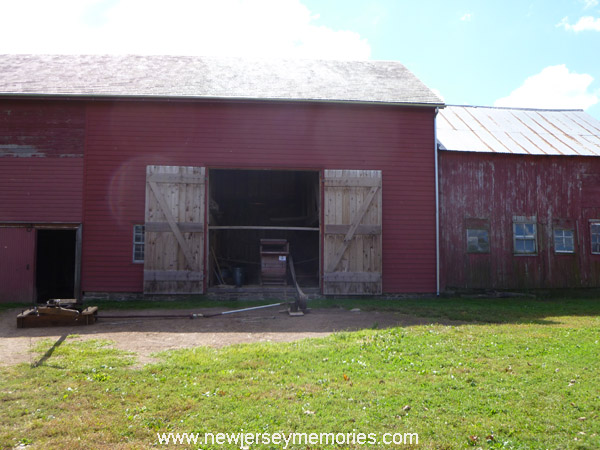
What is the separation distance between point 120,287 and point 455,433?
1088 cm

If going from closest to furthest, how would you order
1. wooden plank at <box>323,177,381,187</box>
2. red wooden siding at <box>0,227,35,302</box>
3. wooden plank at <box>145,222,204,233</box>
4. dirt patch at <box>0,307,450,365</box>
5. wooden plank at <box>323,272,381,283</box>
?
dirt patch at <box>0,307,450,365</box> → red wooden siding at <box>0,227,35,302</box> → wooden plank at <box>145,222,204,233</box> → wooden plank at <box>323,272,381,283</box> → wooden plank at <box>323,177,381,187</box>

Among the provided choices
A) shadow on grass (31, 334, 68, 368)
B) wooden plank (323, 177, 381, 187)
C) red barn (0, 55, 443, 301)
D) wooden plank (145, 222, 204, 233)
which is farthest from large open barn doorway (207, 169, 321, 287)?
shadow on grass (31, 334, 68, 368)

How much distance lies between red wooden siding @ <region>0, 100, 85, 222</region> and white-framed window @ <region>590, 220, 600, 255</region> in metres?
15.7

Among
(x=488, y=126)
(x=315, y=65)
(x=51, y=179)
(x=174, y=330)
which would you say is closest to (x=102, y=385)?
(x=174, y=330)

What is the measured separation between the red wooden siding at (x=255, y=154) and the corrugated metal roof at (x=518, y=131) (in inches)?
71.2

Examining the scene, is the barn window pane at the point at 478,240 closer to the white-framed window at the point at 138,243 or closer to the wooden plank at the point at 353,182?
the wooden plank at the point at 353,182

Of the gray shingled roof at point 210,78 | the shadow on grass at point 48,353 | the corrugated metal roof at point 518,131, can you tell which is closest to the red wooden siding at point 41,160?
the gray shingled roof at point 210,78

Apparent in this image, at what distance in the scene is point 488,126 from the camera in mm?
17047

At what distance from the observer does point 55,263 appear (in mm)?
15453

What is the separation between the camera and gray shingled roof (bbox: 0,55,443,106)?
43.6ft

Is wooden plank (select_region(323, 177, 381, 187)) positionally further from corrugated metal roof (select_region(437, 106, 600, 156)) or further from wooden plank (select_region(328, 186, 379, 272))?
corrugated metal roof (select_region(437, 106, 600, 156))

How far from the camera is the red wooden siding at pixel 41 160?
42.6 ft

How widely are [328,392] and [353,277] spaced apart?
829 cm

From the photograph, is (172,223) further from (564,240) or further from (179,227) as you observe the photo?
(564,240)
